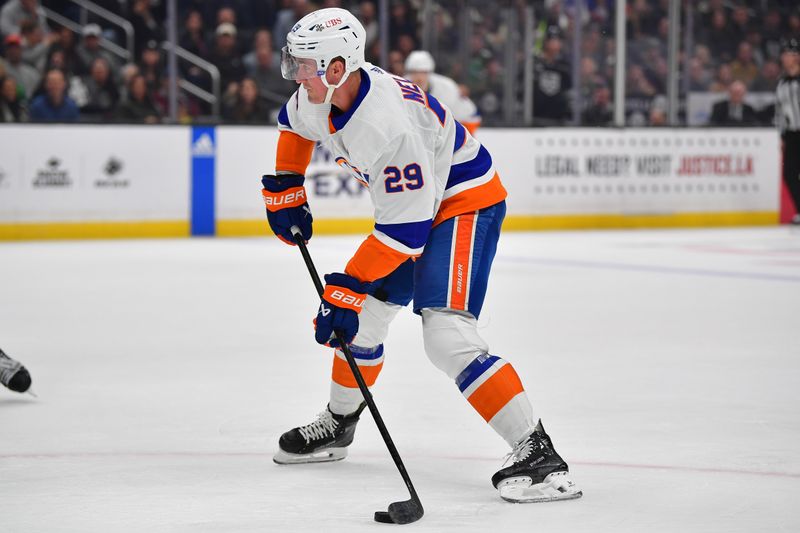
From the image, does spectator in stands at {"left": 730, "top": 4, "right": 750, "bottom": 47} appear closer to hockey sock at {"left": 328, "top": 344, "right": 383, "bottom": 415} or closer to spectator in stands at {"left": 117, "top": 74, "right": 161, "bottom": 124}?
spectator in stands at {"left": 117, "top": 74, "right": 161, "bottom": 124}

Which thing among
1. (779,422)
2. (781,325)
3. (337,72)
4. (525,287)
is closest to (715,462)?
(779,422)

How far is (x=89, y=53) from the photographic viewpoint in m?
11.5

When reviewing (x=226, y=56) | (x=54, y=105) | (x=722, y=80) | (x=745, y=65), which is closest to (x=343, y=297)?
(x=54, y=105)

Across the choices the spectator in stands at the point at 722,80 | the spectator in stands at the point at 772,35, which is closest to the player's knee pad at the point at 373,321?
the spectator in stands at the point at 722,80

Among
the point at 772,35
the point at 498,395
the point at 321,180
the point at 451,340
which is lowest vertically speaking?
the point at 498,395

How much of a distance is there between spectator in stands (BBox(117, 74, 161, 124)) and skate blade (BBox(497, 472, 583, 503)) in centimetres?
860

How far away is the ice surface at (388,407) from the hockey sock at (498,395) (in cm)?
16

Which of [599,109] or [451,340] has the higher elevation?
[599,109]

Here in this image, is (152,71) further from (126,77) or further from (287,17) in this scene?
(287,17)

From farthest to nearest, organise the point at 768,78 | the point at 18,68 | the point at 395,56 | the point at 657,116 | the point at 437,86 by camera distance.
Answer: the point at 768,78 → the point at 657,116 → the point at 395,56 → the point at 18,68 → the point at 437,86

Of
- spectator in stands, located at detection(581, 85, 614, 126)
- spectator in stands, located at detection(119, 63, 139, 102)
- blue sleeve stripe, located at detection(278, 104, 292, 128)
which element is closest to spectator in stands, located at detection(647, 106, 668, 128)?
spectator in stands, located at detection(581, 85, 614, 126)

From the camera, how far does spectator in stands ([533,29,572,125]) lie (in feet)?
42.0

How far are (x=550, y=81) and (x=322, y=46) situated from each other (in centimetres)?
1010

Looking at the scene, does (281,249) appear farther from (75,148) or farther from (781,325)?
(781,325)
